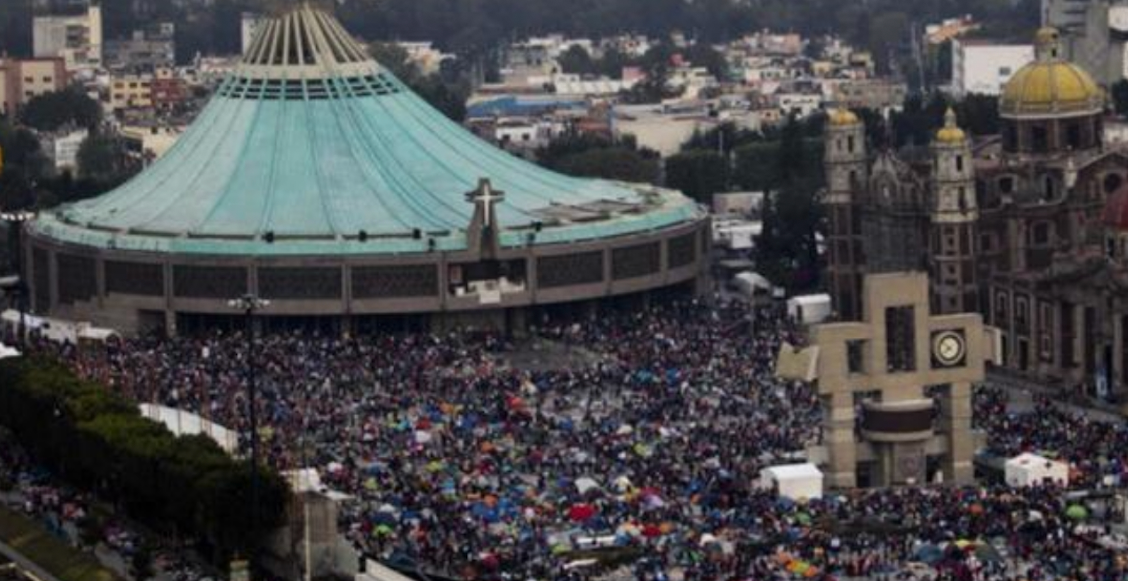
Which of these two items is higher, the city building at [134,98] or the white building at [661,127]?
the city building at [134,98]

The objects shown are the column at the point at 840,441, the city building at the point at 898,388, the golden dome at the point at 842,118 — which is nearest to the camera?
the city building at the point at 898,388

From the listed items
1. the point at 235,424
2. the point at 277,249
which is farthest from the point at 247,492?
the point at 277,249

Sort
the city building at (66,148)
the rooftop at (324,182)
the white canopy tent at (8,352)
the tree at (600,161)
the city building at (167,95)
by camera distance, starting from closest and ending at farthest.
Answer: the white canopy tent at (8,352), the rooftop at (324,182), the tree at (600,161), the city building at (66,148), the city building at (167,95)

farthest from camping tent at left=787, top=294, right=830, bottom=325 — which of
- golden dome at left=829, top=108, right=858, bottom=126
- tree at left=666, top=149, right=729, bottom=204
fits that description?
tree at left=666, top=149, right=729, bottom=204

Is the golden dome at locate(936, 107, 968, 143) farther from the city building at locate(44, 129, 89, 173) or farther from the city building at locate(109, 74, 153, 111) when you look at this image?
the city building at locate(109, 74, 153, 111)

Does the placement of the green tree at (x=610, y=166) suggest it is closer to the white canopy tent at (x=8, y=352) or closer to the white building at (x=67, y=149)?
the white building at (x=67, y=149)

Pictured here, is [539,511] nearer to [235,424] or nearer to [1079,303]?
[235,424]

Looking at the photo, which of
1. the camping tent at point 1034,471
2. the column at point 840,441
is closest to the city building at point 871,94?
the column at point 840,441

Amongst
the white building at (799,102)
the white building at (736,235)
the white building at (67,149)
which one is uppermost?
the white building at (799,102)
